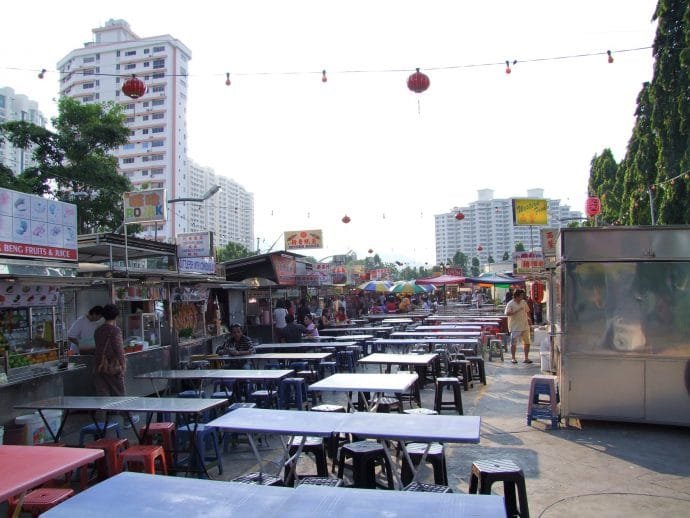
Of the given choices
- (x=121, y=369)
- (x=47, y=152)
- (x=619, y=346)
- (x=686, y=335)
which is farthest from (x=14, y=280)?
(x=47, y=152)

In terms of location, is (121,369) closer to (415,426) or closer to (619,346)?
(415,426)

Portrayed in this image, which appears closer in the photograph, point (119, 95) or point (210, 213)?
point (210, 213)

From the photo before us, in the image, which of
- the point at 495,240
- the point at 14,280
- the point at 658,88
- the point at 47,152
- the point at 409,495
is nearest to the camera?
the point at 409,495

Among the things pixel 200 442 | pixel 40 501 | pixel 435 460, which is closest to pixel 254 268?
pixel 200 442

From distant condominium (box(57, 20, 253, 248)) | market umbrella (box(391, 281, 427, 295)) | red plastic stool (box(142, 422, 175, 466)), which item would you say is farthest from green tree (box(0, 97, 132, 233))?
distant condominium (box(57, 20, 253, 248))

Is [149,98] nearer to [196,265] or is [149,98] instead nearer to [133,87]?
[196,265]

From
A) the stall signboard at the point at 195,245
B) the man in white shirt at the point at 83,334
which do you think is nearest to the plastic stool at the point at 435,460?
the man in white shirt at the point at 83,334

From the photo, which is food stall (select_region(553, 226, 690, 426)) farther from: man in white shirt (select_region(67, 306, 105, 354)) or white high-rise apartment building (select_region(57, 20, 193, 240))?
white high-rise apartment building (select_region(57, 20, 193, 240))

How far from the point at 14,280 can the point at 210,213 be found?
4824 centimetres

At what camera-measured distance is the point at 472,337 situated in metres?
12.4

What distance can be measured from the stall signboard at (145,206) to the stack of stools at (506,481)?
8227mm

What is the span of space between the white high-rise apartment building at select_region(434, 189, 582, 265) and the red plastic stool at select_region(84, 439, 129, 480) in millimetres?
60083

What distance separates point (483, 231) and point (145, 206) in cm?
7860

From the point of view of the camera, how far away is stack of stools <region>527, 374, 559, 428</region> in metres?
6.86
